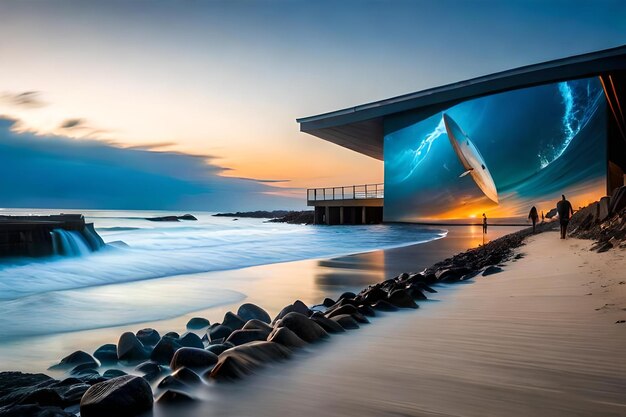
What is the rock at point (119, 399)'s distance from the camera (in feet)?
4.38

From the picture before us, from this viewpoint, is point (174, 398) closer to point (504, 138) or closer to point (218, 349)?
point (218, 349)

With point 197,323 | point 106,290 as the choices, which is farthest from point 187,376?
point 106,290

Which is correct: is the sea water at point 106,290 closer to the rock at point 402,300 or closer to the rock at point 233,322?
the rock at point 233,322

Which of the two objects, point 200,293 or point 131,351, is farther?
point 200,293

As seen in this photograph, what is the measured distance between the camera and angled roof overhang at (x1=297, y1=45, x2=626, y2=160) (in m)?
16.8

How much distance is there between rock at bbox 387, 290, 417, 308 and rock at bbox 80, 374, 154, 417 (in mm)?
1904

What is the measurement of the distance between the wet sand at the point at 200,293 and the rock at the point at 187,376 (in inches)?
37.7

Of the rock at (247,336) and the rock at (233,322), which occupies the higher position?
the rock at (247,336)

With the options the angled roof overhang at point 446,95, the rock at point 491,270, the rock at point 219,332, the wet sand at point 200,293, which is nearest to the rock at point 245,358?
the rock at point 219,332

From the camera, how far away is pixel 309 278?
5.72 meters

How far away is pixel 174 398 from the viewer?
57.4 inches

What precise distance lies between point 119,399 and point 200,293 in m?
3.56

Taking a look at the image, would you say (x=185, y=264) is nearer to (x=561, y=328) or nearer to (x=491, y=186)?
(x=561, y=328)

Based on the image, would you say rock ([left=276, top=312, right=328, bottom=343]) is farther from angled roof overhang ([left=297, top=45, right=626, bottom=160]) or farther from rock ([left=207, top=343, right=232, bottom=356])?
angled roof overhang ([left=297, top=45, right=626, bottom=160])
